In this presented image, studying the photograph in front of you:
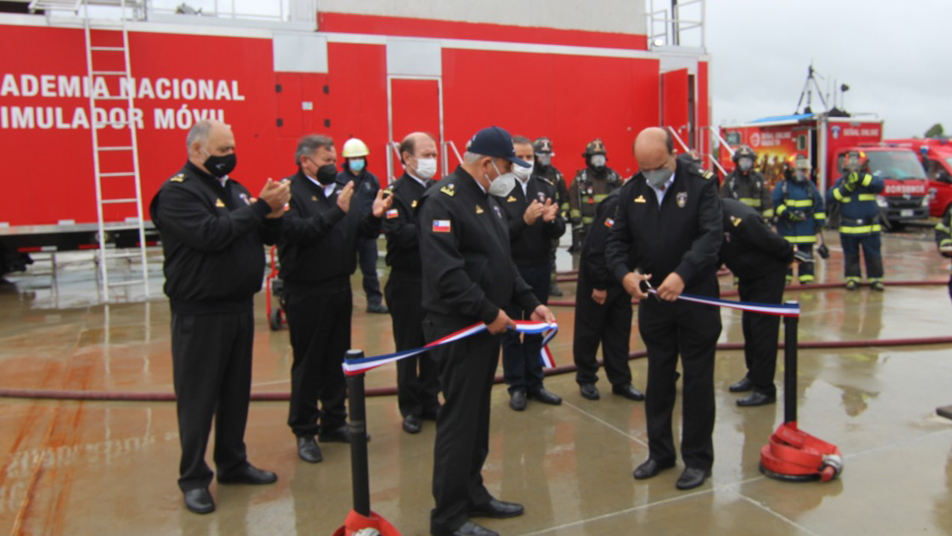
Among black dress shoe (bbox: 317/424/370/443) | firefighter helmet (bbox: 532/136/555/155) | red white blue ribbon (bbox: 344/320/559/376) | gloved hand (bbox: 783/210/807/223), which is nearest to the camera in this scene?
red white blue ribbon (bbox: 344/320/559/376)

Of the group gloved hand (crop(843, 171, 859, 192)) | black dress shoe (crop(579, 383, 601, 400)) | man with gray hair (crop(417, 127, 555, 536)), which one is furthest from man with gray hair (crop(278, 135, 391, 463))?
gloved hand (crop(843, 171, 859, 192))

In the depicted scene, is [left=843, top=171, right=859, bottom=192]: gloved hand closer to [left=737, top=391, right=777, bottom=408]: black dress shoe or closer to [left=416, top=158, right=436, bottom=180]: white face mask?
[left=737, top=391, right=777, bottom=408]: black dress shoe

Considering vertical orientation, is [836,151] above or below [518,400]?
above

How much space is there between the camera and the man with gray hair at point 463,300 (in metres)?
3.51

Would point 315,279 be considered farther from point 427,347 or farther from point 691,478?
point 691,478

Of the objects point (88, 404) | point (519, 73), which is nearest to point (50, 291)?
point (88, 404)

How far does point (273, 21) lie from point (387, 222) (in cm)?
661

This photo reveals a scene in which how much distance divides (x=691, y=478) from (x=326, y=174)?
2.70m

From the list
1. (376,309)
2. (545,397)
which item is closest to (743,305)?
(545,397)

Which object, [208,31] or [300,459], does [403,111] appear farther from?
[300,459]

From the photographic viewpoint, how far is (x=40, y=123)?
29.6 ft

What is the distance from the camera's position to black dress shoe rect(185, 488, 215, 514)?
391cm

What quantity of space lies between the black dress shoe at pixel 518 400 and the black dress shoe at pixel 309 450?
1438 millimetres

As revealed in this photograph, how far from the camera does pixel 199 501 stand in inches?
155
